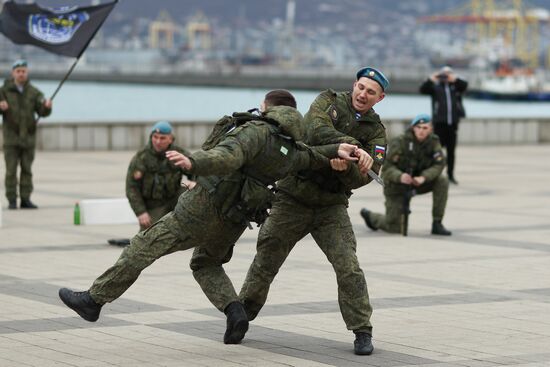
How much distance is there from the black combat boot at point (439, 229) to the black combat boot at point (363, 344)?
261 inches

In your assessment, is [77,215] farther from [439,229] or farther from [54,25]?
[439,229]

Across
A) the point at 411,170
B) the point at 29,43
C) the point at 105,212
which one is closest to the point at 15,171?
the point at 29,43

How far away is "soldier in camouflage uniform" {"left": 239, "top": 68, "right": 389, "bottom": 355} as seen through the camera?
28.1 feet

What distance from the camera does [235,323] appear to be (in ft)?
28.5

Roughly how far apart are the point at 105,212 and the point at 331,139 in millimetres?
7446

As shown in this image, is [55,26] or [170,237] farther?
[55,26]

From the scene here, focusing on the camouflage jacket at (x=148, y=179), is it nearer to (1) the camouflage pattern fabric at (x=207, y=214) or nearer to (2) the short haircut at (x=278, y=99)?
(2) the short haircut at (x=278, y=99)

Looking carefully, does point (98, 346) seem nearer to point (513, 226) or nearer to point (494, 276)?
point (494, 276)

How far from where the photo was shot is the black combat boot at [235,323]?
8.68 m

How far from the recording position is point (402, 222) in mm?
15141

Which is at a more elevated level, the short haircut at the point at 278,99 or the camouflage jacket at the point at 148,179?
the short haircut at the point at 278,99

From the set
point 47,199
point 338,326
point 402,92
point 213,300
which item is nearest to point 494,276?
point 338,326

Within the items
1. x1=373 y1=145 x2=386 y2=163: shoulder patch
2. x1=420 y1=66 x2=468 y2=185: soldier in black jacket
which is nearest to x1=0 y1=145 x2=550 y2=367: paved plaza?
x1=373 y1=145 x2=386 y2=163: shoulder patch

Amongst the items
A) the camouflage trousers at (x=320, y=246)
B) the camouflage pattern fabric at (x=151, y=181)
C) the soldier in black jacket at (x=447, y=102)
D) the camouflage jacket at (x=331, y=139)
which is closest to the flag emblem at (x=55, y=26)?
the camouflage pattern fabric at (x=151, y=181)
